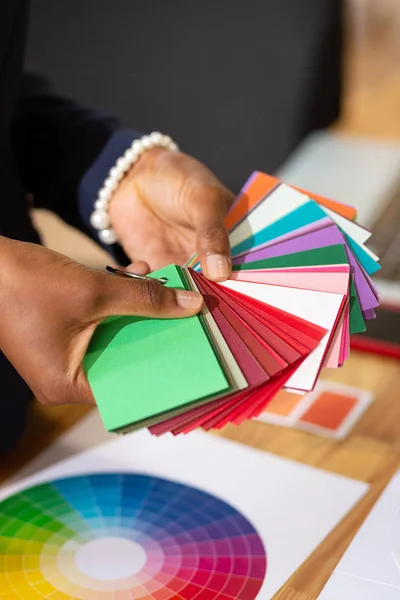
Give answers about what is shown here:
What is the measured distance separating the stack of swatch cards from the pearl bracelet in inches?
8.9

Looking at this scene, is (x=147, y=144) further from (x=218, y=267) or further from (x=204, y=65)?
(x=204, y=65)

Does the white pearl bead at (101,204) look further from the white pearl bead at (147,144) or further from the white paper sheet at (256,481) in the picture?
the white paper sheet at (256,481)

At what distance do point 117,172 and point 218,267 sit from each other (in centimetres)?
30

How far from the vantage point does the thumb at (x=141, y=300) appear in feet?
2.06

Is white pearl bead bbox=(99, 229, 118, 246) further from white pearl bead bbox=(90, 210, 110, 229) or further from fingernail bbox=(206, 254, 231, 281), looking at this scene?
fingernail bbox=(206, 254, 231, 281)

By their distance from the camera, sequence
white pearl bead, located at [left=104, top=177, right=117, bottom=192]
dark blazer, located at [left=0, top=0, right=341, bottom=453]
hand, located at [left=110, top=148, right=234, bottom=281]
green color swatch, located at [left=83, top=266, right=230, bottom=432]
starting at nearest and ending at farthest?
green color swatch, located at [left=83, top=266, right=230, bottom=432] → hand, located at [left=110, top=148, right=234, bottom=281] → white pearl bead, located at [left=104, top=177, right=117, bottom=192] → dark blazer, located at [left=0, top=0, right=341, bottom=453]

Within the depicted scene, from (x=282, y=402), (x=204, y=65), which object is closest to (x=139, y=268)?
(x=282, y=402)

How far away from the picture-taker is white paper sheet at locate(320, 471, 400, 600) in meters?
0.67

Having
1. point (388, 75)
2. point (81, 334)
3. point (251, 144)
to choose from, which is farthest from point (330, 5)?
point (81, 334)

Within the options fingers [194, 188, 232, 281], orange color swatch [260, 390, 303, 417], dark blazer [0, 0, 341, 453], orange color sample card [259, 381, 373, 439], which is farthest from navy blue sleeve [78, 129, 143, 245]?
dark blazer [0, 0, 341, 453]

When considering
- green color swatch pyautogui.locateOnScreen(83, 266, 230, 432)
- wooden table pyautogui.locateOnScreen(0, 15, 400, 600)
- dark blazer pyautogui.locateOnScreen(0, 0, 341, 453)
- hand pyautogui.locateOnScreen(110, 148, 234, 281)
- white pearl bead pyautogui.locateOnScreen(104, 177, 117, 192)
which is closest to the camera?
green color swatch pyautogui.locateOnScreen(83, 266, 230, 432)

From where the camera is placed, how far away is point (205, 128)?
169cm

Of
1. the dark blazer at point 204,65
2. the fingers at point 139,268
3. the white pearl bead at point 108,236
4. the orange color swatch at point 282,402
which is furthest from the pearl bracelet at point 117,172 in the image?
the dark blazer at point 204,65

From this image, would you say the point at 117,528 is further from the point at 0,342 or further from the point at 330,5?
the point at 330,5
